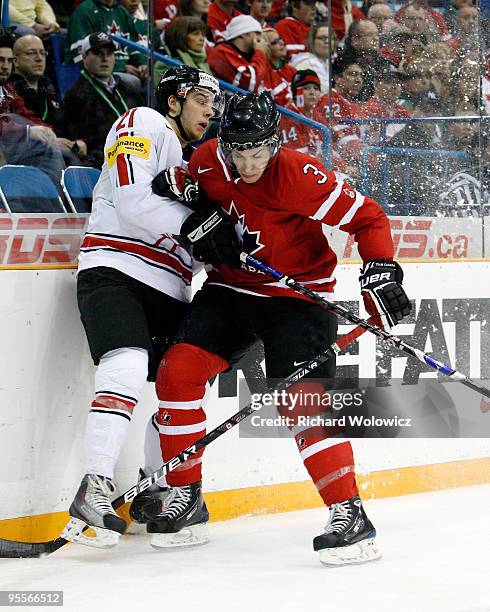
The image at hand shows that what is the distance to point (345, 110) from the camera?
3.96 m

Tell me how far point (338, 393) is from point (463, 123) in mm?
1344

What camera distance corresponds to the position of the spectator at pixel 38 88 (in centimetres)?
369

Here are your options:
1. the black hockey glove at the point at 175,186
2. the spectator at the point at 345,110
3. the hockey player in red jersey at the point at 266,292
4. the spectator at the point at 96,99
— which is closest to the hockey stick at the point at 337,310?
the hockey player in red jersey at the point at 266,292

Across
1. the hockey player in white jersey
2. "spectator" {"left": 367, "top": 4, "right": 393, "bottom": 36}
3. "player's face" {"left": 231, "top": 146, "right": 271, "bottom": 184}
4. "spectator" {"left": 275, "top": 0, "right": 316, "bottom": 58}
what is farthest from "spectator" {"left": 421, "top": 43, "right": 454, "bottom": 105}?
"player's face" {"left": 231, "top": 146, "right": 271, "bottom": 184}

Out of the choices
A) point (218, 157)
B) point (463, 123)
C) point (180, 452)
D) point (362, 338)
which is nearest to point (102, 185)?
point (218, 157)

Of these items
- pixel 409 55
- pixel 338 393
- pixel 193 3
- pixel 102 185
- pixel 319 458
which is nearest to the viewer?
pixel 319 458

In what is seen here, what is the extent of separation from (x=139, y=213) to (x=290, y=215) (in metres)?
0.38

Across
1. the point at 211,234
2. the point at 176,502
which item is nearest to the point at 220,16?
the point at 211,234

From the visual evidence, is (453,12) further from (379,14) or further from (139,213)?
(139,213)

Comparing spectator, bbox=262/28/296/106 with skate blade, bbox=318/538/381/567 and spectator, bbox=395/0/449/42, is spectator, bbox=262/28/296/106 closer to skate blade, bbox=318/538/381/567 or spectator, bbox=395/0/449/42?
spectator, bbox=395/0/449/42

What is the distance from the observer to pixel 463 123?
407 cm

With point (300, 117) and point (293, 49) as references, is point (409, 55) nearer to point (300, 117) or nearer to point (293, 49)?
point (300, 117)

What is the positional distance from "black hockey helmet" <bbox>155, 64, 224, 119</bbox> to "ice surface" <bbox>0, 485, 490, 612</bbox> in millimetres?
1148

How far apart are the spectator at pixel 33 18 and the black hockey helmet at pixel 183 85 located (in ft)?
4.24
